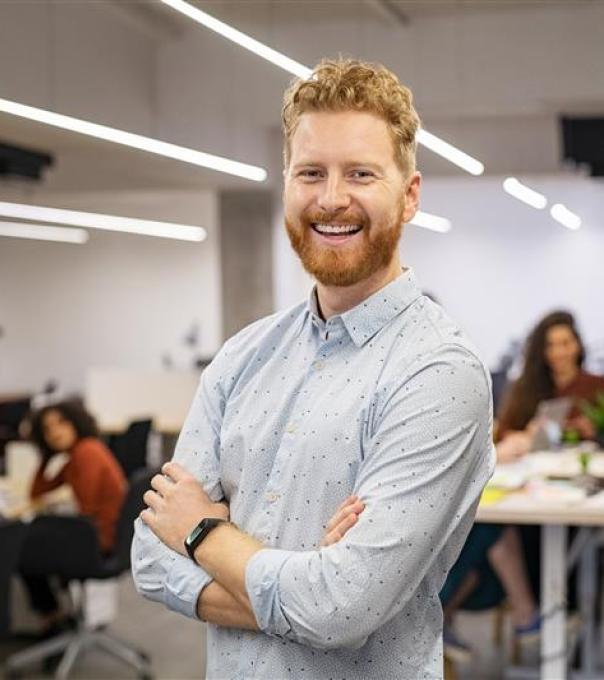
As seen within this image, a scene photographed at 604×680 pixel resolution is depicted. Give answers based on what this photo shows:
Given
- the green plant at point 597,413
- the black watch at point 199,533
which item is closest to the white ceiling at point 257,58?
the green plant at point 597,413

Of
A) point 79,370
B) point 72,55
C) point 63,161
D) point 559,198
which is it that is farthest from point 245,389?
point 79,370

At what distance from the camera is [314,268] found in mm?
1793

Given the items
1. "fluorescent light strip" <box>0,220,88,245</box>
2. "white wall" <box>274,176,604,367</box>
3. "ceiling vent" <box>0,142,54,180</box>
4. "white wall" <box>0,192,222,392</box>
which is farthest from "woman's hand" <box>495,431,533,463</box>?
"white wall" <box>0,192,222,392</box>

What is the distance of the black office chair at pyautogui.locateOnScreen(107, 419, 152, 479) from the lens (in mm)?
8562

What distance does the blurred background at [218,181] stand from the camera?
5.08 m

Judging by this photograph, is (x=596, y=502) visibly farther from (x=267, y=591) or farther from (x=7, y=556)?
(x=267, y=591)

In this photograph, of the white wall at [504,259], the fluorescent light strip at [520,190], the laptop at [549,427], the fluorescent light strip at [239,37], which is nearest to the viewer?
the fluorescent light strip at [239,37]

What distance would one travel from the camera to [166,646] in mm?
5969

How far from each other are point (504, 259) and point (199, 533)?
13699 mm

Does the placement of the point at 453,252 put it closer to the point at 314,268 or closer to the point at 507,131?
the point at 507,131

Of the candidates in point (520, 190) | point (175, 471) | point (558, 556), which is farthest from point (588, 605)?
point (520, 190)

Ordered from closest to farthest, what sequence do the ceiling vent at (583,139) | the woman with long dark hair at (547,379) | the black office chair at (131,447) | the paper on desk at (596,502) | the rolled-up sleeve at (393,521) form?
1. the rolled-up sleeve at (393,521)
2. the paper on desk at (596,502)
3. the woman with long dark hair at (547,379)
4. the black office chair at (131,447)
5. the ceiling vent at (583,139)

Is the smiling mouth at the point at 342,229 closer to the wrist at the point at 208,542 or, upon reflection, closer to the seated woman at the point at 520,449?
the wrist at the point at 208,542

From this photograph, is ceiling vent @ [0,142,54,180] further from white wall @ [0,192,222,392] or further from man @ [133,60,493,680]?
man @ [133,60,493,680]
